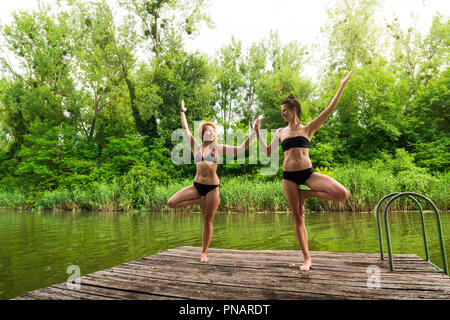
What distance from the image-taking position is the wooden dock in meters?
2.59

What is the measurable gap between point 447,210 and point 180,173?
697 inches

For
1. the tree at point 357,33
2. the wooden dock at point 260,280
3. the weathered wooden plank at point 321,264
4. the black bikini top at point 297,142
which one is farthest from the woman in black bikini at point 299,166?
the tree at point 357,33

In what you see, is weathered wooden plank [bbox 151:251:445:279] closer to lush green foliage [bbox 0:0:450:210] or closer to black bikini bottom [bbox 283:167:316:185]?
black bikini bottom [bbox 283:167:316:185]

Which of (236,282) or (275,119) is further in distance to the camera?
(275,119)

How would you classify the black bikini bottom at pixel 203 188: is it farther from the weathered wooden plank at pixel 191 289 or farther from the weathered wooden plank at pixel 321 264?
the weathered wooden plank at pixel 191 289

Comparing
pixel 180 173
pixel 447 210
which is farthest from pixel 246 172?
pixel 447 210

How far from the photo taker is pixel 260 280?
3035 millimetres

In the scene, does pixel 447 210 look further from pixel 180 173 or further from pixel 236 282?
pixel 180 173

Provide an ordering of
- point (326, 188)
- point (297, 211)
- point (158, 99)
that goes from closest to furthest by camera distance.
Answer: point (326, 188), point (297, 211), point (158, 99)

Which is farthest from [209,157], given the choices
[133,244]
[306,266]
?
[133,244]

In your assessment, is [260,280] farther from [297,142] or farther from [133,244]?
[133,244]

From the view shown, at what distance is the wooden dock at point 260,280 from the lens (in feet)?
8.50

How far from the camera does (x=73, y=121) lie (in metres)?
27.9

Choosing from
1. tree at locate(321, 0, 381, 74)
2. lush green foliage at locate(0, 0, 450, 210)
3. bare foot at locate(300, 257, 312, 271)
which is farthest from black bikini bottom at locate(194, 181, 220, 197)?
tree at locate(321, 0, 381, 74)
